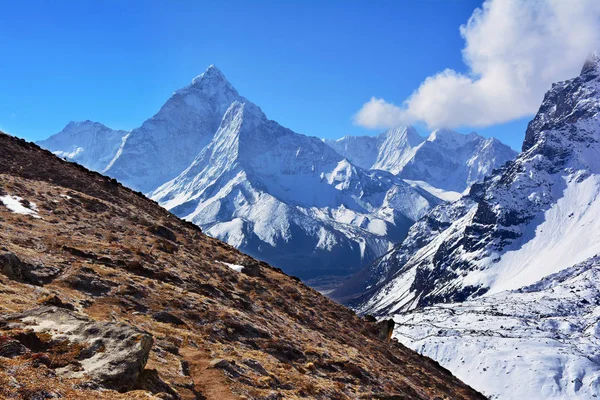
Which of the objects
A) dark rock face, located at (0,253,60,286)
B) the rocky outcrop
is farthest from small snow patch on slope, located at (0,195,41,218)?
the rocky outcrop

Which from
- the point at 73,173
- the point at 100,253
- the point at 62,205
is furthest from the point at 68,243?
the point at 73,173

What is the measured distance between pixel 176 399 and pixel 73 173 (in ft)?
125

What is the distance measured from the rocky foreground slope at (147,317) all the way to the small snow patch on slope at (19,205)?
0.07 m

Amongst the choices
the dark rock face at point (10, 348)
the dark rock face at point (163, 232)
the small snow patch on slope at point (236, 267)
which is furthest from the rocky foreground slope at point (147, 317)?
the small snow patch on slope at point (236, 267)

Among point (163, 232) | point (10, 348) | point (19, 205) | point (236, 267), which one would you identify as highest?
point (163, 232)

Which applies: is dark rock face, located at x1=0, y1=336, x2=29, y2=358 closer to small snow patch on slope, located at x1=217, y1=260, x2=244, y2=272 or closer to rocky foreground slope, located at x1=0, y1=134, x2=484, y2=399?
rocky foreground slope, located at x1=0, y1=134, x2=484, y2=399

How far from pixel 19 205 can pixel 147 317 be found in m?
17.5

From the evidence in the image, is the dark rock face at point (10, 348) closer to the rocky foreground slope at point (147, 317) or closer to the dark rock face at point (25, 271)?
the rocky foreground slope at point (147, 317)

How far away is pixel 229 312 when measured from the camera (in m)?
29.4

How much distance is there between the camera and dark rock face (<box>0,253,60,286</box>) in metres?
23.4

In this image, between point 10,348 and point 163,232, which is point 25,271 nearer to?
point 10,348

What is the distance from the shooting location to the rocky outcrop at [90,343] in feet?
50.7

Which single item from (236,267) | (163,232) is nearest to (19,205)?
(163,232)

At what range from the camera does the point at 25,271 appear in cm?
2431
